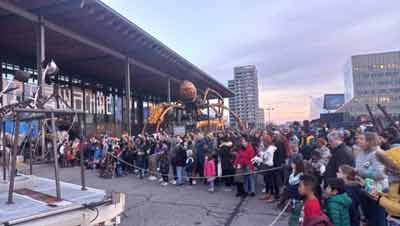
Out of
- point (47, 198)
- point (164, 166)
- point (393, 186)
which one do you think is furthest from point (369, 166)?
point (164, 166)

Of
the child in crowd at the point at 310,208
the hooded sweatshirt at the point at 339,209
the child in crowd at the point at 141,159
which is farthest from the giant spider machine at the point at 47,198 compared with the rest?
the child in crowd at the point at 141,159

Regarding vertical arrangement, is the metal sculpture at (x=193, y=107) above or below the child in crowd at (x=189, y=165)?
above

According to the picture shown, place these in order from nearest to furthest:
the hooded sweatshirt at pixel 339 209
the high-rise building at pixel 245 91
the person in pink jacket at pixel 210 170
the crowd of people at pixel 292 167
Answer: the crowd of people at pixel 292 167 < the hooded sweatshirt at pixel 339 209 < the person in pink jacket at pixel 210 170 < the high-rise building at pixel 245 91

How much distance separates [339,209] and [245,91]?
8659 centimetres

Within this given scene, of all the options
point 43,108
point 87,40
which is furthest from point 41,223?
point 87,40

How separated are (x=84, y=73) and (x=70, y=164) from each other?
671 inches

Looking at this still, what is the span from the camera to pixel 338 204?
14.2 ft

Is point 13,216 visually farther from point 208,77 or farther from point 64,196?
point 208,77

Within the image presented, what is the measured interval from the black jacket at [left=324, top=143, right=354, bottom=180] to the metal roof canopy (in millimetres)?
14657

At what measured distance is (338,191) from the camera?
177 inches

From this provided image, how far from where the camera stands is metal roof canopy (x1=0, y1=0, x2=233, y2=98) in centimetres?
1644

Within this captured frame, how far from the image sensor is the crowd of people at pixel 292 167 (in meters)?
Answer: 4.16

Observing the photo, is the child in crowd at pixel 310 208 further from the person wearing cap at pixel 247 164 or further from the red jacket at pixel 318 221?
the person wearing cap at pixel 247 164

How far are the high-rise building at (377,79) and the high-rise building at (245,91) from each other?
26.1m
